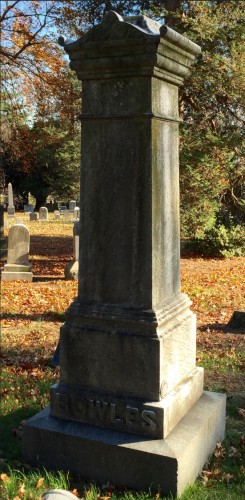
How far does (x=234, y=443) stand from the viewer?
13.6 feet

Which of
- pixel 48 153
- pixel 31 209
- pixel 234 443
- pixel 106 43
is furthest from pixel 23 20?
pixel 31 209

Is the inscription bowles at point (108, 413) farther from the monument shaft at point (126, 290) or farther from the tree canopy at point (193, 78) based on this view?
the tree canopy at point (193, 78)

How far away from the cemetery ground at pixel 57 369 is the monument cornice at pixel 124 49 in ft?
8.90

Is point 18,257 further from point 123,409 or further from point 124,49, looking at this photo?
point 124,49

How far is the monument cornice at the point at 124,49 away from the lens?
129 inches

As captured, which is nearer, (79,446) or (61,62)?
(79,446)

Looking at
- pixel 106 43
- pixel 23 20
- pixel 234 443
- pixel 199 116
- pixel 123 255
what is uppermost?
pixel 23 20

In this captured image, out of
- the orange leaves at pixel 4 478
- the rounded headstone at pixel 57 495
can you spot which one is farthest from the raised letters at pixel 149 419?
the orange leaves at pixel 4 478

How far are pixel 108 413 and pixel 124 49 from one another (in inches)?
95.7

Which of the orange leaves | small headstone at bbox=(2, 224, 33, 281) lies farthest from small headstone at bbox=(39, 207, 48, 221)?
the orange leaves

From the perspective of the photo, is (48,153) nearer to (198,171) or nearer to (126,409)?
(198,171)

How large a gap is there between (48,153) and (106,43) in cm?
3458

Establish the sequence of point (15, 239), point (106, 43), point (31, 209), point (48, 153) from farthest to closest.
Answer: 1. point (31, 209)
2. point (48, 153)
3. point (15, 239)
4. point (106, 43)

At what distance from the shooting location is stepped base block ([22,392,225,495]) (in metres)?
3.34
